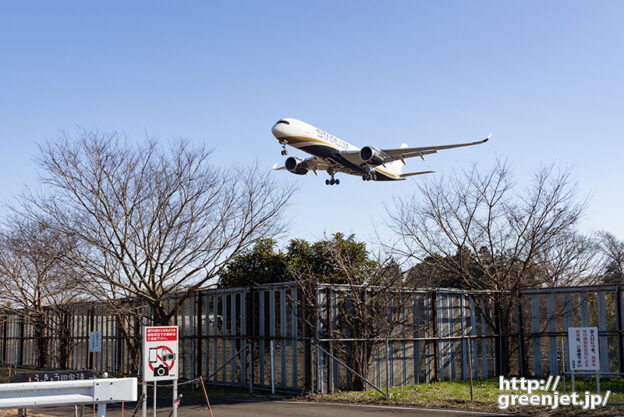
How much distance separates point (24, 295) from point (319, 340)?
67.7 ft

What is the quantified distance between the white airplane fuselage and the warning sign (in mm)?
16992

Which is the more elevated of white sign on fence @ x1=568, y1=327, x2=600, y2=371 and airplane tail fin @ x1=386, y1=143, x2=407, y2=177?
airplane tail fin @ x1=386, y1=143, x2=407, y2=177

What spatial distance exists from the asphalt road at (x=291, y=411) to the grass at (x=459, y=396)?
0.81 meters

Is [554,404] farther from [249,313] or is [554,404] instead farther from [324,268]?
[324,268]

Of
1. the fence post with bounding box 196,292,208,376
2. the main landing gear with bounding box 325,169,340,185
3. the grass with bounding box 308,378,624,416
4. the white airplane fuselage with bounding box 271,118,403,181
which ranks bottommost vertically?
the grass with bounding box 308,378,624,416

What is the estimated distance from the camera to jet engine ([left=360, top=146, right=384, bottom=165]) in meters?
26.4

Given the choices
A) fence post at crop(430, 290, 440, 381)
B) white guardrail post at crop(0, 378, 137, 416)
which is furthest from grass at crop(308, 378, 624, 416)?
white guardrail post at crop(0, 378, 137, 416)

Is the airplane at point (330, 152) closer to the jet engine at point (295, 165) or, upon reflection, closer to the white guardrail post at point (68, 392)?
the jet engine at point (295, 165)

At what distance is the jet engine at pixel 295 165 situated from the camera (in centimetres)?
2839

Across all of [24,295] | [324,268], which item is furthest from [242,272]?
[24,295]

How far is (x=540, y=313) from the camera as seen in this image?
24312 millimetres

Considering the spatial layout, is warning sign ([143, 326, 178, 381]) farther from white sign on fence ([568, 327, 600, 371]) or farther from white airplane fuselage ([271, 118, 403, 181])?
white airplane fuselage ([271, 118, 403, 181])

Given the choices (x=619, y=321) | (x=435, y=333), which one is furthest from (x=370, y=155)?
(x=619, y=321)

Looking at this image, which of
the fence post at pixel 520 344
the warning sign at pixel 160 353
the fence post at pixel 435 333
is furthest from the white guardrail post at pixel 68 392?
the fence post at pixel 520 344
